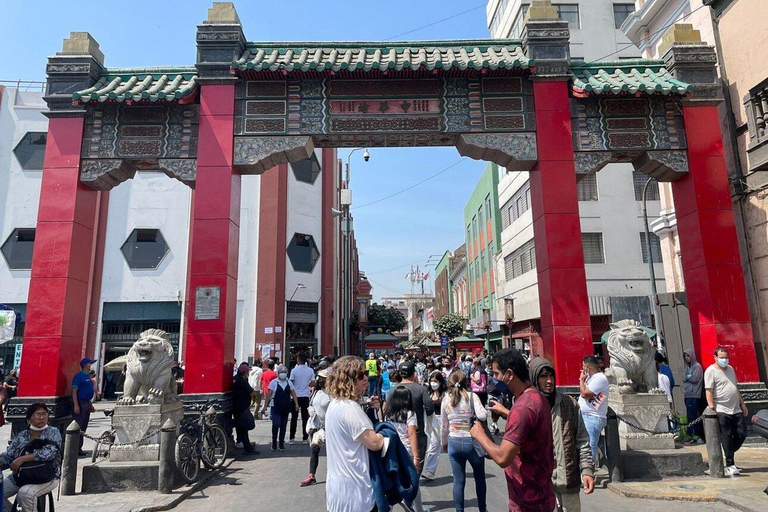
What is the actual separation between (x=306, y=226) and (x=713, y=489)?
2277 centimetres

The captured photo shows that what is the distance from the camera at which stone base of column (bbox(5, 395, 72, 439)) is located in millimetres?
8898

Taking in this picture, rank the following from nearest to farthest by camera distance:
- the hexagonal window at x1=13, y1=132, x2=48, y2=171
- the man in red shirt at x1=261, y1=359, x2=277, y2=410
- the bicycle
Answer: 1. the bicycle
2. the man in red shirt at x1=261, y1=359, x2=277, y2=410
3. the hexagonal window at x1=13, y1=132, x2=48, y2=171

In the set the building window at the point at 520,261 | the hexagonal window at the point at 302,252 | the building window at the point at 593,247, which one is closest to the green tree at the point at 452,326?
the building window at the point at 520,261

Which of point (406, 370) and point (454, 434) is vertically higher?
point (406, 370)

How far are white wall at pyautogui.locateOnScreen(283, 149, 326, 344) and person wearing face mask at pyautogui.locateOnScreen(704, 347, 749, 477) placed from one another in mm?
20199

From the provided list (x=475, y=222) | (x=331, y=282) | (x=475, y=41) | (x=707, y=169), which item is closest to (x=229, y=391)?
(x=475, y=41)

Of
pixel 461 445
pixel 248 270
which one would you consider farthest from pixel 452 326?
pixel 461 445

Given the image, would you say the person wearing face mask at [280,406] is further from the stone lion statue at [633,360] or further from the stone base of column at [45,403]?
the stone lion statue at [633,360]

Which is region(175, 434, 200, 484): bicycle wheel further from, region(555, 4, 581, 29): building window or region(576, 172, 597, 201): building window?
region(555, 4, 581, 29): building window

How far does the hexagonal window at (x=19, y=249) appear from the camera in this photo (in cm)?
2311

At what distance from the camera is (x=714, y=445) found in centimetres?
766

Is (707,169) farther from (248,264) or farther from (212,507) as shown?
(248,264)

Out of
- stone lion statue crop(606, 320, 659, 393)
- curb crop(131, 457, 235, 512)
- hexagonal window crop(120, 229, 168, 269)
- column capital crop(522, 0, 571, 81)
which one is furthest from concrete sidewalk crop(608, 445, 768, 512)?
hexagonal window crop(120, 229, 168, 269)

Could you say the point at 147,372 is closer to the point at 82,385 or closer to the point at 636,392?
the point at 82,385
